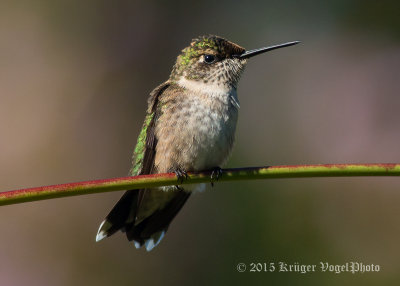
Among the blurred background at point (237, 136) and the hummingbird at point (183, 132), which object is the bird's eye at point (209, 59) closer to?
the hummingbird at point (183, 132)

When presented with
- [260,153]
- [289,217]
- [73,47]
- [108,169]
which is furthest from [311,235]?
[73,47]

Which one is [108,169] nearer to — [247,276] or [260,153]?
[260,153]

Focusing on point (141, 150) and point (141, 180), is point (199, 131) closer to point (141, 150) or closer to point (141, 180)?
point (141, 150)

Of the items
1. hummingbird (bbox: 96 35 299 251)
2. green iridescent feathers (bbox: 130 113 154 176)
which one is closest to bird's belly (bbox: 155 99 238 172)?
hummingbird (bbox: 96 35 299 251)

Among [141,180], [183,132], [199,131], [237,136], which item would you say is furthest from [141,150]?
[141,180]

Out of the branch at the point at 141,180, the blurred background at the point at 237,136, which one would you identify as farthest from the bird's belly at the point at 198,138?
the branch at the point at 141,180

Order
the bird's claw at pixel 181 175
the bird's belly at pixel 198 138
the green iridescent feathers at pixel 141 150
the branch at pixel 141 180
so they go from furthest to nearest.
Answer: the green iridescent feathers at pixel 141 150 < the bird's belly at pixel 198 138 < the bird's claw at pixel 181 175 < the branch at pixel 141 180
